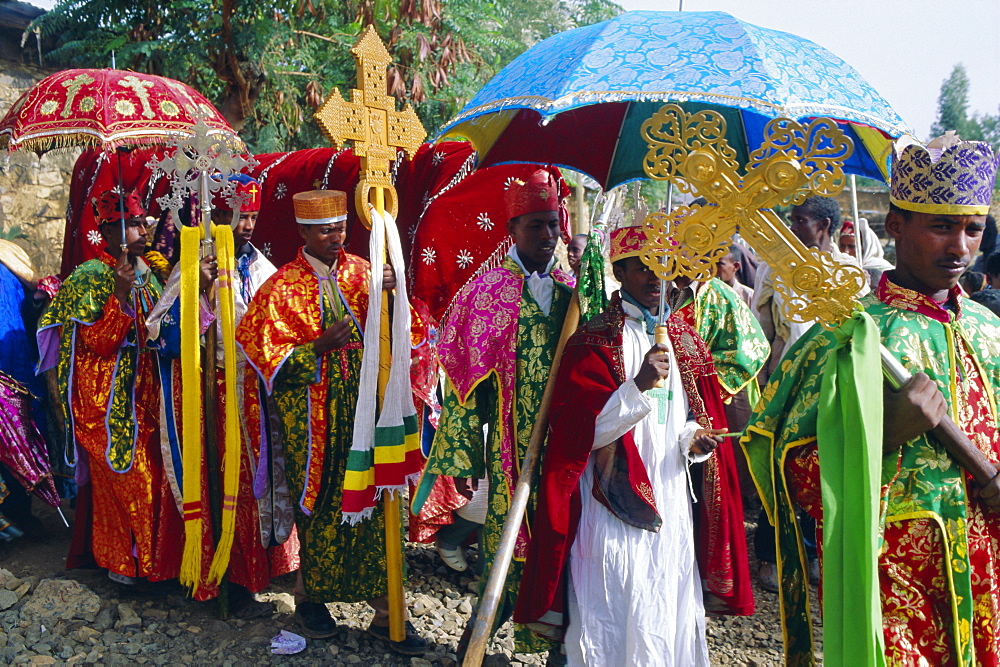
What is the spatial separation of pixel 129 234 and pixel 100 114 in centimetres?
70

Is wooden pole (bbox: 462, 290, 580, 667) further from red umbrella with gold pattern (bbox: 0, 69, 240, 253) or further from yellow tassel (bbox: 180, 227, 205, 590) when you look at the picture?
red umbrella with gold pattern (bbox: 0, 69, 240, 253)

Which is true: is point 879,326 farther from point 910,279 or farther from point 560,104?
point 560,104

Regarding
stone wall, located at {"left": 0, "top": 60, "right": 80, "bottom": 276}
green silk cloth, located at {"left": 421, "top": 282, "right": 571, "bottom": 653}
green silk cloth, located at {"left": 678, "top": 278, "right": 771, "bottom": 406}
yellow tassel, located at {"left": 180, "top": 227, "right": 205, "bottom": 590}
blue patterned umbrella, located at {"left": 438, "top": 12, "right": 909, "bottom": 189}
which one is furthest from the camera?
stone wall, located at {"left": 0, "top": 60, "right": 80, "bottom": 276}

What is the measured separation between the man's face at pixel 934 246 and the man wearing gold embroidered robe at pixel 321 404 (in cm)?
239

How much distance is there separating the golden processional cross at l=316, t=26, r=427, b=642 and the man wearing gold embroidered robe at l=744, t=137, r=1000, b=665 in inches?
78.0

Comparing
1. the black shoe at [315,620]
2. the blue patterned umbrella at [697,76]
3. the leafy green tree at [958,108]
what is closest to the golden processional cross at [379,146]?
the black shoe at [315,620]

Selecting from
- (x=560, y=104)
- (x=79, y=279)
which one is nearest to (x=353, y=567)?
(x=79, y=279)

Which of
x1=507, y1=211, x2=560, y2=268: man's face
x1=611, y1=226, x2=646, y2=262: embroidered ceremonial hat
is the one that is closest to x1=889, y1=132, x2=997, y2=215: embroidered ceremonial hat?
x1=611, y1=226, x2=646, y2=262: embroidered ceremonial hat

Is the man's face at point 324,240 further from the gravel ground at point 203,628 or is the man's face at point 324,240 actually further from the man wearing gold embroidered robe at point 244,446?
the gravel ground at point 203,628

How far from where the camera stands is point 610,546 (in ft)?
9.87

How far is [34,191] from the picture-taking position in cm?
877

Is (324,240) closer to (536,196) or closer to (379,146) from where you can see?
(379,146)

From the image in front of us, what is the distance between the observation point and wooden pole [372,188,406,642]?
394 centimetres

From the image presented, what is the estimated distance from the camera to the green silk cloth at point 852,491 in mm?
2174
